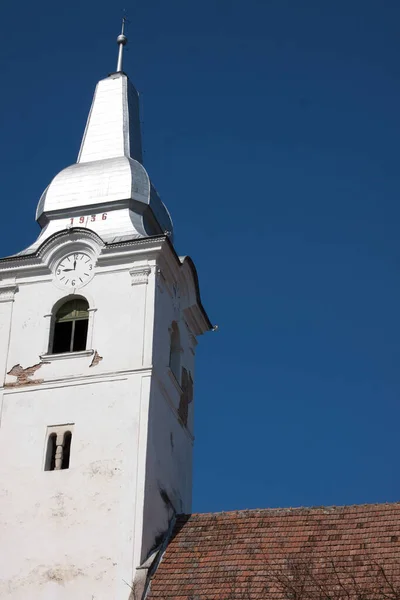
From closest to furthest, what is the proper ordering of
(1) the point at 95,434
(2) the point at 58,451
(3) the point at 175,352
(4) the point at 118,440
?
(4) the point at 118,440 → (1) the point at 95,434 → (2) the point at 58,451 → (3) the point at 175,352

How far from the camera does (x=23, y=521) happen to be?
28.3 m

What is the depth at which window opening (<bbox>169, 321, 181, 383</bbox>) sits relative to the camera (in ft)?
107

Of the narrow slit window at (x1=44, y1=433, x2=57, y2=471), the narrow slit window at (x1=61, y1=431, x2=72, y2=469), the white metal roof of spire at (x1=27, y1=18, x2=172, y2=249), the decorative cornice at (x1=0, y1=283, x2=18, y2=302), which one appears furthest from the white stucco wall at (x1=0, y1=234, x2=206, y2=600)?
the white metal roof of spire at (x1=27, y1=18, x2=172, y2=249)

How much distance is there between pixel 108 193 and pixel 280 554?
41.5 ft

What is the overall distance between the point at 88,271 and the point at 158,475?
20.7 feet

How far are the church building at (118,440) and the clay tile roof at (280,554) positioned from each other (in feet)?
0.14

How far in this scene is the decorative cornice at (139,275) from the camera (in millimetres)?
31297

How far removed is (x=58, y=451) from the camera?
2919 cm

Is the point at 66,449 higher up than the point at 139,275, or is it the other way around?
the point at 139,275

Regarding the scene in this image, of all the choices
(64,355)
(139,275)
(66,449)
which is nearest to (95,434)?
(66,449)

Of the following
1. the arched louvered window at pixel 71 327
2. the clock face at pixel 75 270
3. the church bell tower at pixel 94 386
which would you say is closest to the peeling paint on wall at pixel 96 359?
the church bell tower at pixel 94 386

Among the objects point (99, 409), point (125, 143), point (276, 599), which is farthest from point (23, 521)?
point (125, 143)

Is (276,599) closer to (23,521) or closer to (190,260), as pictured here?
(23,521)

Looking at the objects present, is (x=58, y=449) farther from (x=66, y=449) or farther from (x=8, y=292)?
(x=8, y=292)
